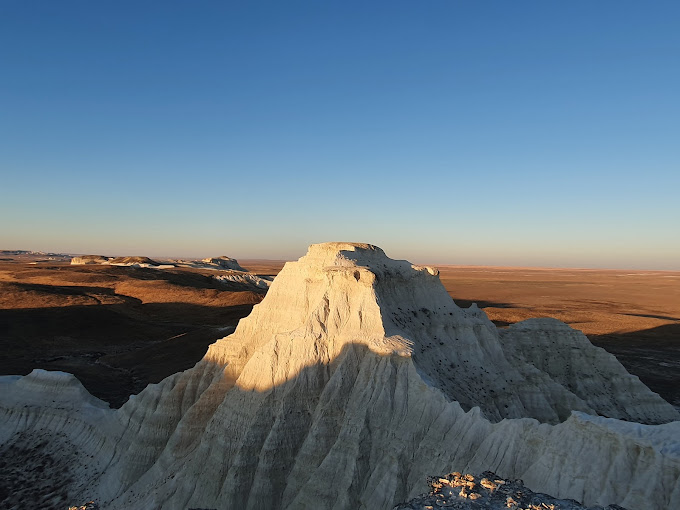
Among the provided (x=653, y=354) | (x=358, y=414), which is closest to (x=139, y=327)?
(x=358, y=414)

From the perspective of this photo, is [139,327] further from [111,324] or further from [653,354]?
[653,354]

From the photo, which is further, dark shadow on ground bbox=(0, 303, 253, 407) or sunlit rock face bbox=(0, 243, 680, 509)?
dark shadow on ground bbox=(0, 303, 253, 407)

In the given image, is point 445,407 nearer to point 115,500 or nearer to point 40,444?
point 115,500

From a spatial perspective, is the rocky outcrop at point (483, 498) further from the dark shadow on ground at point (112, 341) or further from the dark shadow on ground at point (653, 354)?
the dark shadow on ground at point (112, 341)

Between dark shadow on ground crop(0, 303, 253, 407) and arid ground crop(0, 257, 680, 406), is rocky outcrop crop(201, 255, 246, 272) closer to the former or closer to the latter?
arid ground crop(0, 257, 680, 406)

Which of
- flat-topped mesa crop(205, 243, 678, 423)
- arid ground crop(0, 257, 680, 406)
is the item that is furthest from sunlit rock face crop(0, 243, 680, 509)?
arid ground crop(0, 257, 680, 406)

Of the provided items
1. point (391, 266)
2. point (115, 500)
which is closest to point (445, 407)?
point (391, 266)

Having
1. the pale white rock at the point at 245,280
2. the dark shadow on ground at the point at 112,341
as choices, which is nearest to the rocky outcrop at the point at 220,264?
the pale white rock at the point at 245,280
